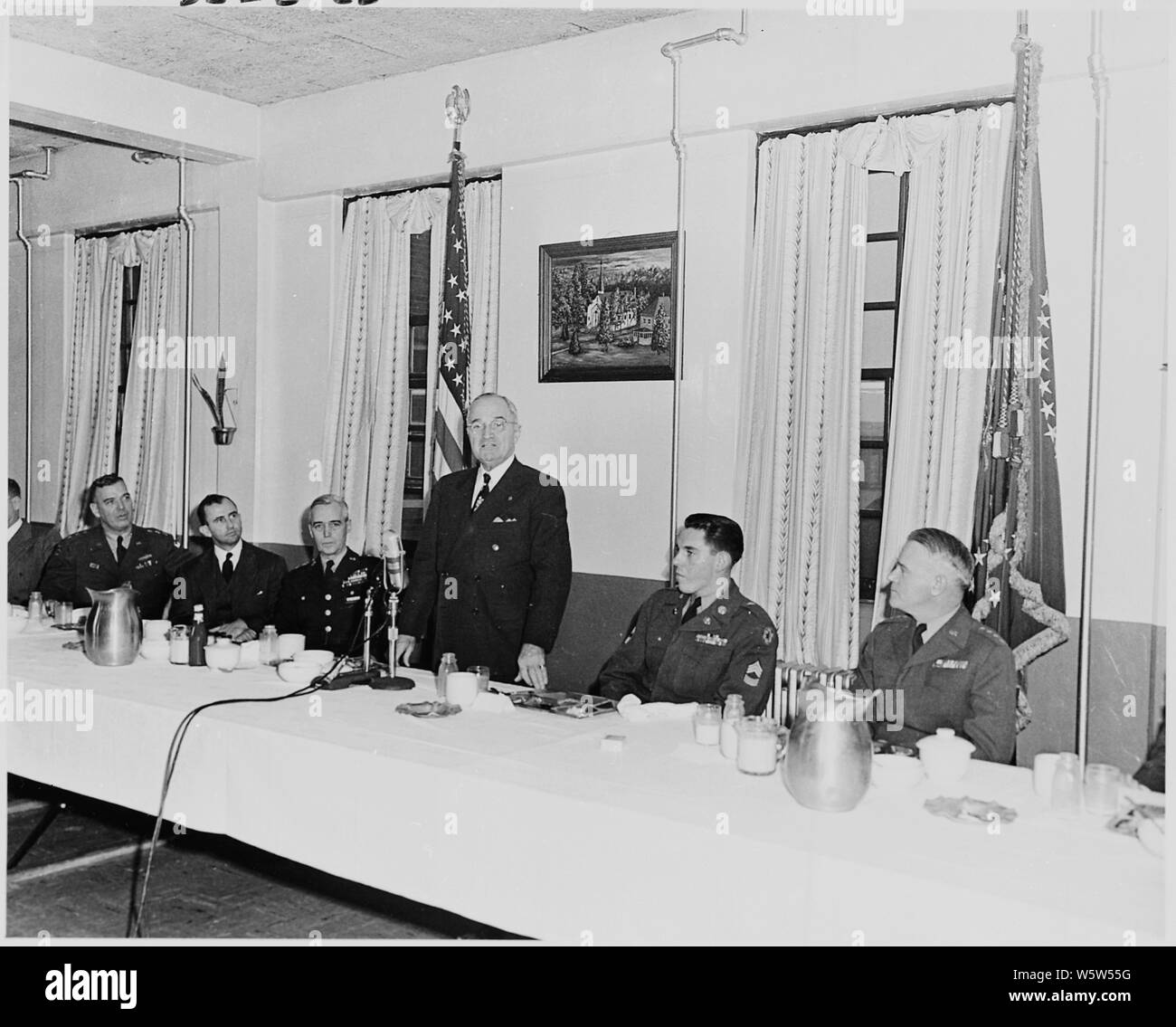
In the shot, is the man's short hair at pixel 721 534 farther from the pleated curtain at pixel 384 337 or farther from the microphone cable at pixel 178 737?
the pleated curtain at pixel 384 337

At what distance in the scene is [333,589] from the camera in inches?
181

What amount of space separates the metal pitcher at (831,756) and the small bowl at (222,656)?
1972 mm

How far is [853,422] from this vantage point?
4.14 meters

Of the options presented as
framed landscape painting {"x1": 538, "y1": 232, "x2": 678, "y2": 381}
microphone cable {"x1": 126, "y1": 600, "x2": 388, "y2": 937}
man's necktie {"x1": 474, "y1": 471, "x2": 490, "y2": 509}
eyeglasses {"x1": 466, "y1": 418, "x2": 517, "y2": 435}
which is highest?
framed landscape painting {"x1": 538, "y1": 232, "x2": 678, "y2": 381}

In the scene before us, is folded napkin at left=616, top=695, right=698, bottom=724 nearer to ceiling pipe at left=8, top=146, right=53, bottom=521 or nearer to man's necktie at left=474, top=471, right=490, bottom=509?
man's necktie at left=474, top=471, right=490, bottom=509

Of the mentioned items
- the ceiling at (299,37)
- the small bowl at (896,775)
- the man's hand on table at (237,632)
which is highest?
the ceiling at (299,37)

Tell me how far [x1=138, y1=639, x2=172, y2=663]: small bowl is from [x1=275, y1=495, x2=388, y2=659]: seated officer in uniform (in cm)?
99

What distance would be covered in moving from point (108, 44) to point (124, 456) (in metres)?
2.34

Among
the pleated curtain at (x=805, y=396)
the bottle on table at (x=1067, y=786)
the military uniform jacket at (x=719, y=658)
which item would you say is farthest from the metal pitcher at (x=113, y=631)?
the bottle on table at (x=1067, y=786)

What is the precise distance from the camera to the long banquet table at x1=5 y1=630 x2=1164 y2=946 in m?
1.84

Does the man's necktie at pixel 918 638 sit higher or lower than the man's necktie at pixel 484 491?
lower

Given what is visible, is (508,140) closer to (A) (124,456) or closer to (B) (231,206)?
(B) (231,206)

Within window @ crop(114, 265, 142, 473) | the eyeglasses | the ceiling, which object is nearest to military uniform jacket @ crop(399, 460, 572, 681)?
the eyeglasses

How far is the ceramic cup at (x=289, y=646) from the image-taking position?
3.64 meters
